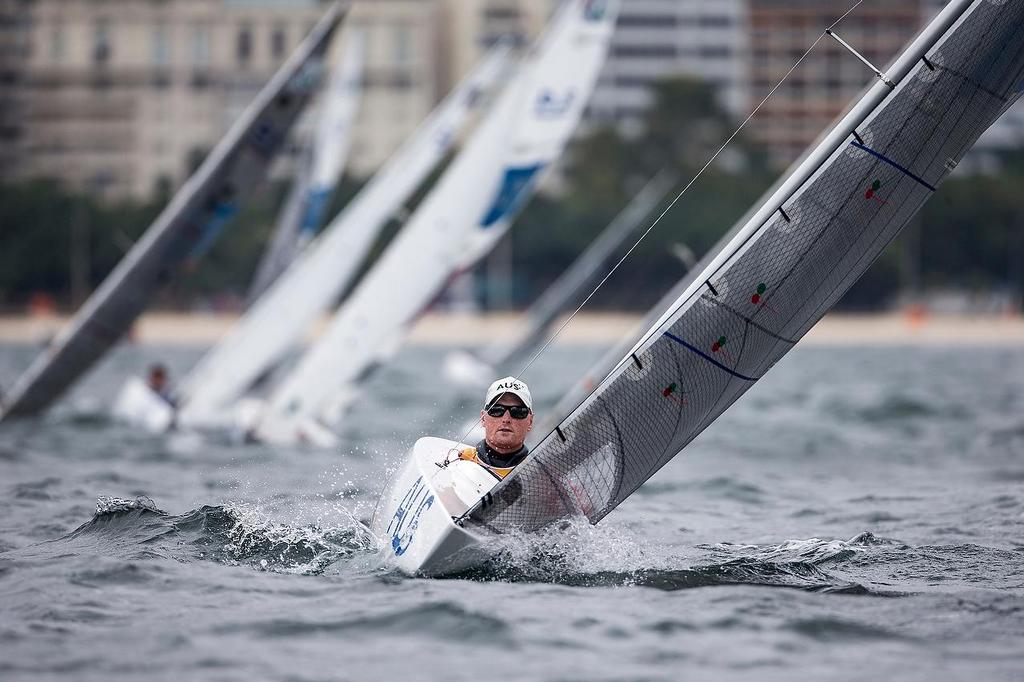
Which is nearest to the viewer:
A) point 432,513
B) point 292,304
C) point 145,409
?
point 432,513

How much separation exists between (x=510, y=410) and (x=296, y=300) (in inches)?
397

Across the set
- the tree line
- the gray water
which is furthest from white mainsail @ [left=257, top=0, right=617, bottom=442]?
the tree line

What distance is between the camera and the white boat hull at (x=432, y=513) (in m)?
7.97

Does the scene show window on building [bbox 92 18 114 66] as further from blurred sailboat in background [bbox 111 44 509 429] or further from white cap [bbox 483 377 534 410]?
white cap [bbox 483 377 534 410]

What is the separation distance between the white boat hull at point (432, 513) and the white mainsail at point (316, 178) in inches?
461

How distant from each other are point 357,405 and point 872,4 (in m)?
84.6

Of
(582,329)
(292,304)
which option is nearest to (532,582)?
(292,304)

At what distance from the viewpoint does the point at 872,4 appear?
102 m

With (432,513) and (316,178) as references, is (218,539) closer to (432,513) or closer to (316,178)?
(432,513)

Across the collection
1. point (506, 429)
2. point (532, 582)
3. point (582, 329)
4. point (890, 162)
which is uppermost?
point (582, 329)

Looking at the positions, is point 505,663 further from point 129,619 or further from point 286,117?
point 286,117

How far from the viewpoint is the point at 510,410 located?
27.7 ft

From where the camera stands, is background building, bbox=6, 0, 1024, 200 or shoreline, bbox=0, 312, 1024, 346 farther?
background building, bbox=6, 0, 1024, 200

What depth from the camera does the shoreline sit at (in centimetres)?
5422
